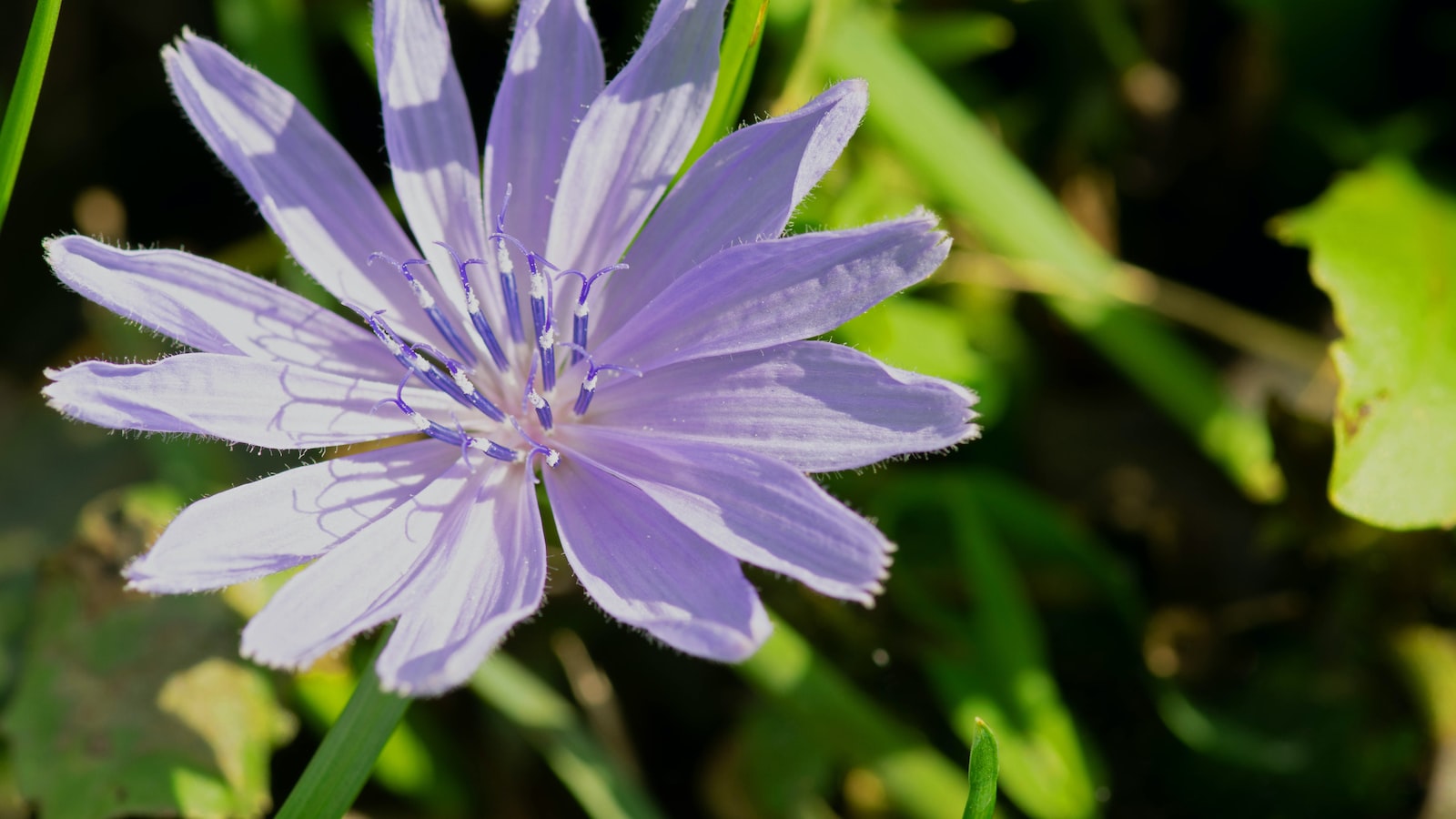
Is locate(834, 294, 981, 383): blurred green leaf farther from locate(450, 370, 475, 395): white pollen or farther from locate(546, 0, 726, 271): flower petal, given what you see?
locate(450, 370, 475, 395): white pollen

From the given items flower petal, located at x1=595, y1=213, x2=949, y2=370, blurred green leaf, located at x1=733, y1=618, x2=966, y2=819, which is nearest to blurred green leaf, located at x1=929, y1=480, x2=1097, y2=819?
blurred green leaf, located at x1=733, y1=618, x2=966, y2=819

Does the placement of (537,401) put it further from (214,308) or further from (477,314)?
(214,308)

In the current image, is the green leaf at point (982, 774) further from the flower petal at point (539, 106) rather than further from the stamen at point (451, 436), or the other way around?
the flower petal at point (539, 106)

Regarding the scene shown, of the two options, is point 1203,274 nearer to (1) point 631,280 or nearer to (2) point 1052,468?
(2) point 1052,468

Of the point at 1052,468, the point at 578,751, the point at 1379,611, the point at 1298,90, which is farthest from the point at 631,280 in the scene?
the point at 1298,90

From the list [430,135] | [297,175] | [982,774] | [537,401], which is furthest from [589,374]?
[982,774]
